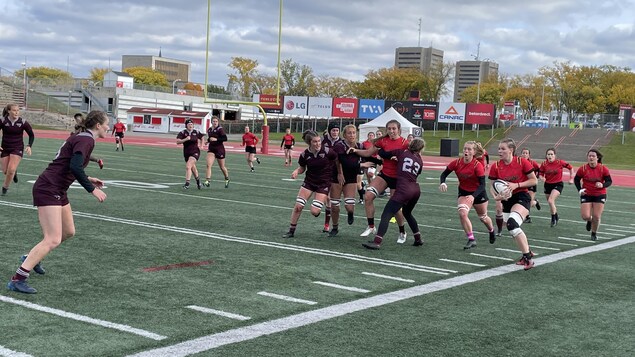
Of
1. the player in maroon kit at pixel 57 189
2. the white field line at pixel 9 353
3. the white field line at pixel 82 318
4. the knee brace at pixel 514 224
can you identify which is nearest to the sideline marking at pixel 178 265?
the player in maroon kit at pixel 57 189

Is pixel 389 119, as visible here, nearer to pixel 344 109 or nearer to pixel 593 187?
pixel 344 109

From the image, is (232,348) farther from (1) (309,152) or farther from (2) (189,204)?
(2) (189,204)

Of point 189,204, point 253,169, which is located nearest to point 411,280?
point 189,204

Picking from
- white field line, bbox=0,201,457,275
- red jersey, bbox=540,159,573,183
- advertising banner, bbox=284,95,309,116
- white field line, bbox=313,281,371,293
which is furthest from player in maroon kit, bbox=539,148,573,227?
advertising banner, bbox=284,95,309,116

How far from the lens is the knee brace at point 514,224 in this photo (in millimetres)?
9531

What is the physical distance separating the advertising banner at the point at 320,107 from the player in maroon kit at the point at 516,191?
5464cm

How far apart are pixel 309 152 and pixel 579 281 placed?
14.3ft

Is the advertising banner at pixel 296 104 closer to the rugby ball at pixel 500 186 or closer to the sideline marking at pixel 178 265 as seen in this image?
the rugby ball at pixel 500 186

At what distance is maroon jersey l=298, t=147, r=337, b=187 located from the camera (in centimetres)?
1128

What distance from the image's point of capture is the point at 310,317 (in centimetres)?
653

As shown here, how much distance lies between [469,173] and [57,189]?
20.8 ft

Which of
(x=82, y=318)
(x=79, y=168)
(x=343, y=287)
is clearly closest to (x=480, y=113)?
(x=343, y=287)

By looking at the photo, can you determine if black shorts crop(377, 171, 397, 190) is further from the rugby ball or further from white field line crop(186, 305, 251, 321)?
white field line crop(186, 305, 251, 321)

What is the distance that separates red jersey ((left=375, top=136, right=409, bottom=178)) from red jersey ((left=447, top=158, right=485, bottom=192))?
2.67ft
